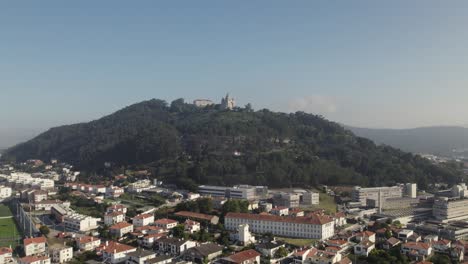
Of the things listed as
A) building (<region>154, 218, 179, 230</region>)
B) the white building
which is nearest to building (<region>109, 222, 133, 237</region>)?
building (<region>154, 218, 179, 230</region>)

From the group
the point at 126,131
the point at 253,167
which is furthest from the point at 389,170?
the point at 126,131

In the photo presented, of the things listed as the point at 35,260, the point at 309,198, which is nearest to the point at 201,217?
the point at 35,260

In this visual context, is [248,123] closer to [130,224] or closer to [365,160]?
[365,160]

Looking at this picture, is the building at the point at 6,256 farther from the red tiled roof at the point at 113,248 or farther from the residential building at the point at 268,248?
the residential building at the point at 268,248

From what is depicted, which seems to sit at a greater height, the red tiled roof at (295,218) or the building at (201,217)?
the red tiled roof at (295,218)

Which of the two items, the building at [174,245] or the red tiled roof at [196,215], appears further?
the red tiled roof at [196,215]

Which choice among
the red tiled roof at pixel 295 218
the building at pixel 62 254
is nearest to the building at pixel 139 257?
the building at pixel 62 254
